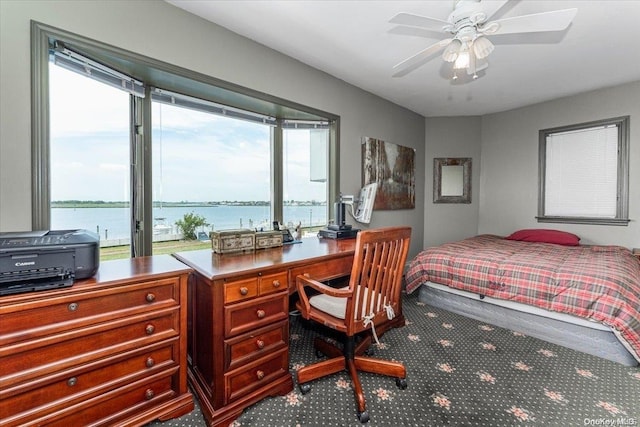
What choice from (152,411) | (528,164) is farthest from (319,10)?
(528,164)

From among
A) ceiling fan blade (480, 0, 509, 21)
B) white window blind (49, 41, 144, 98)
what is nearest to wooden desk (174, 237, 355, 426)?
white window blind (49, 41, 144, 98)

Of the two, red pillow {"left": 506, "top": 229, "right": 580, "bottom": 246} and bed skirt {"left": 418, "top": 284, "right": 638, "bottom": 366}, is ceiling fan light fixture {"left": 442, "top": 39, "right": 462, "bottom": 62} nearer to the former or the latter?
bed skirt {"left": 418, "top": 284, "right": 638, "bottom": 366}

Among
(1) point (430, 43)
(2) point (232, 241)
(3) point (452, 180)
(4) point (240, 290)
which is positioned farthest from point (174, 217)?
(3) point (452, 180)

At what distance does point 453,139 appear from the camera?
4.87 metres

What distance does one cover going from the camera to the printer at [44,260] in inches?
45.8

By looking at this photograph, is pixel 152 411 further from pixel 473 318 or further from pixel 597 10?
pixel 597 10

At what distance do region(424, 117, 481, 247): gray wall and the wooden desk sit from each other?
3602 mm

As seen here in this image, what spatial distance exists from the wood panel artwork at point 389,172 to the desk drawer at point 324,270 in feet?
5.49

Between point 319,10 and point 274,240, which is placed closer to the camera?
point 319,10

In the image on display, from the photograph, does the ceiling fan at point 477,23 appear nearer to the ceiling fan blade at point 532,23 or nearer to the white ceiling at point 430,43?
the ceiling fan blade at point 532,23

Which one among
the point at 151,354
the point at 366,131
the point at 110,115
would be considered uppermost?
the point at 366,131

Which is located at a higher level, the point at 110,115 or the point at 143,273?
the point at 110,115

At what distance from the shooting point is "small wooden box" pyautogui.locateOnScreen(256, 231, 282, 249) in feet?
7.12

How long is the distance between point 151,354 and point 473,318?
280 centimetres
